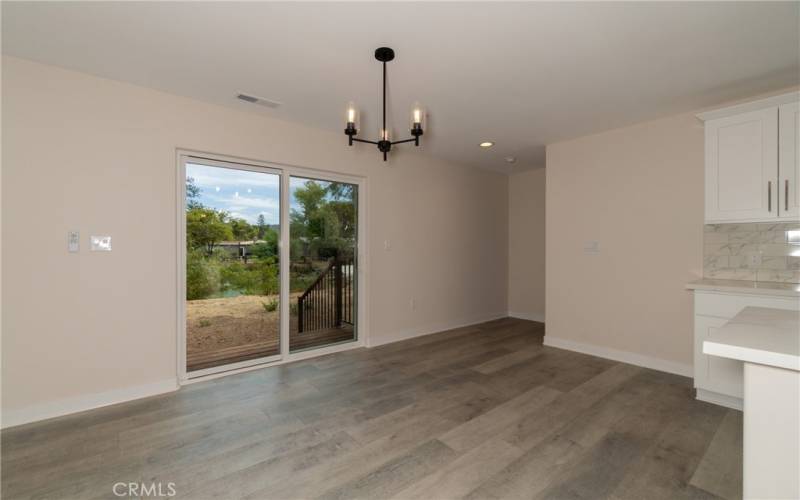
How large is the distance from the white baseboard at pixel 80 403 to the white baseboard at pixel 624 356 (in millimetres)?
4209

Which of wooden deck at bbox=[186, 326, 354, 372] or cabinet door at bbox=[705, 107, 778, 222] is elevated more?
cabinet door at bbox=[705, 107, 778, 222]

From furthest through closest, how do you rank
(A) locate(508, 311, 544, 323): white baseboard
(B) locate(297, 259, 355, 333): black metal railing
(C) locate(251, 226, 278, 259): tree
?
(A) locate(508, 311, 544, 323): white baseboard → (B) locate(297, 259, 355, 333): black metal railing → (C) locate(251, 226, 278, 259): tree

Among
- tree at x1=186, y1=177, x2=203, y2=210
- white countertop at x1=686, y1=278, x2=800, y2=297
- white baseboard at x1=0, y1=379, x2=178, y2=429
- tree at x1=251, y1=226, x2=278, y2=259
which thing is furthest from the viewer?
tree at x1=251, y1=226, x2=278, y2=259

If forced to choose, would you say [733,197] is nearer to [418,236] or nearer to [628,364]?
[628,364]

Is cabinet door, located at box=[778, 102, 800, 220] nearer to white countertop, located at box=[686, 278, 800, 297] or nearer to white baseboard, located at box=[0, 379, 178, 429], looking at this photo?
white countertop, located at box=[686, 278, 800, 297]

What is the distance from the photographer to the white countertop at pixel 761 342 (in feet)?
3.67

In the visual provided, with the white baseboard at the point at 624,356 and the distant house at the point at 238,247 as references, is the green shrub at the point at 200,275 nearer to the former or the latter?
the distant house at the point at 238,247

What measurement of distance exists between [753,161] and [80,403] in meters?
5.66

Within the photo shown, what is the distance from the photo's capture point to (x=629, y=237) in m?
3.93

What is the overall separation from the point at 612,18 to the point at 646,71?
0.87 m

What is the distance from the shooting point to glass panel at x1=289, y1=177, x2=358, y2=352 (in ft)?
13.1

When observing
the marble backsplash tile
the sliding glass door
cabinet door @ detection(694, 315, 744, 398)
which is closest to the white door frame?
the sliding glass door

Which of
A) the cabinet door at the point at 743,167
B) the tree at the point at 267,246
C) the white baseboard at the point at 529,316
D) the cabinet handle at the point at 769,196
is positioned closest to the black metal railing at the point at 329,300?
the tree at the point at 267,246

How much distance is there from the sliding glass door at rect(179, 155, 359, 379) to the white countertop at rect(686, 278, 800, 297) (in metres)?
3.44
